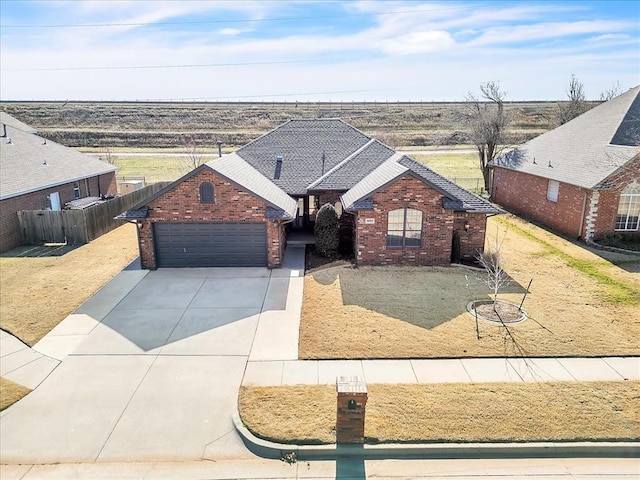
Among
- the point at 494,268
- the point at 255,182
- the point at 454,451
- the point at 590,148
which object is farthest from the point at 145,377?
the point at 590,148

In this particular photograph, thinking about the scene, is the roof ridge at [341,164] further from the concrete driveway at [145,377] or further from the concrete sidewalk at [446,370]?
the concrete sidewalk at [446,370]

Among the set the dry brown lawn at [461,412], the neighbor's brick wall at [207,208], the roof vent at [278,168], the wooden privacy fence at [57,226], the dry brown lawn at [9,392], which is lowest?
the dry brown lawn at [9,392]

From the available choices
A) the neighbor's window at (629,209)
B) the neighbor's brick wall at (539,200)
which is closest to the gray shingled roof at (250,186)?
the neighbor's brick wall at (539,200)

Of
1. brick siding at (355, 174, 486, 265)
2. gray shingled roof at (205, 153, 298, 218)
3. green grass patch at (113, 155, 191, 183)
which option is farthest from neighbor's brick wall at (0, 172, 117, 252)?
brick siding at (355, 174, 486, 265)

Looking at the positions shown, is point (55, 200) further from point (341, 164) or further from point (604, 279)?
point (604, 279)

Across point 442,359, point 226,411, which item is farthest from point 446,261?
point 226,411

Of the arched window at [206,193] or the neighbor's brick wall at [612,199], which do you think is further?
the neighbor's brick wall at [612,199]
